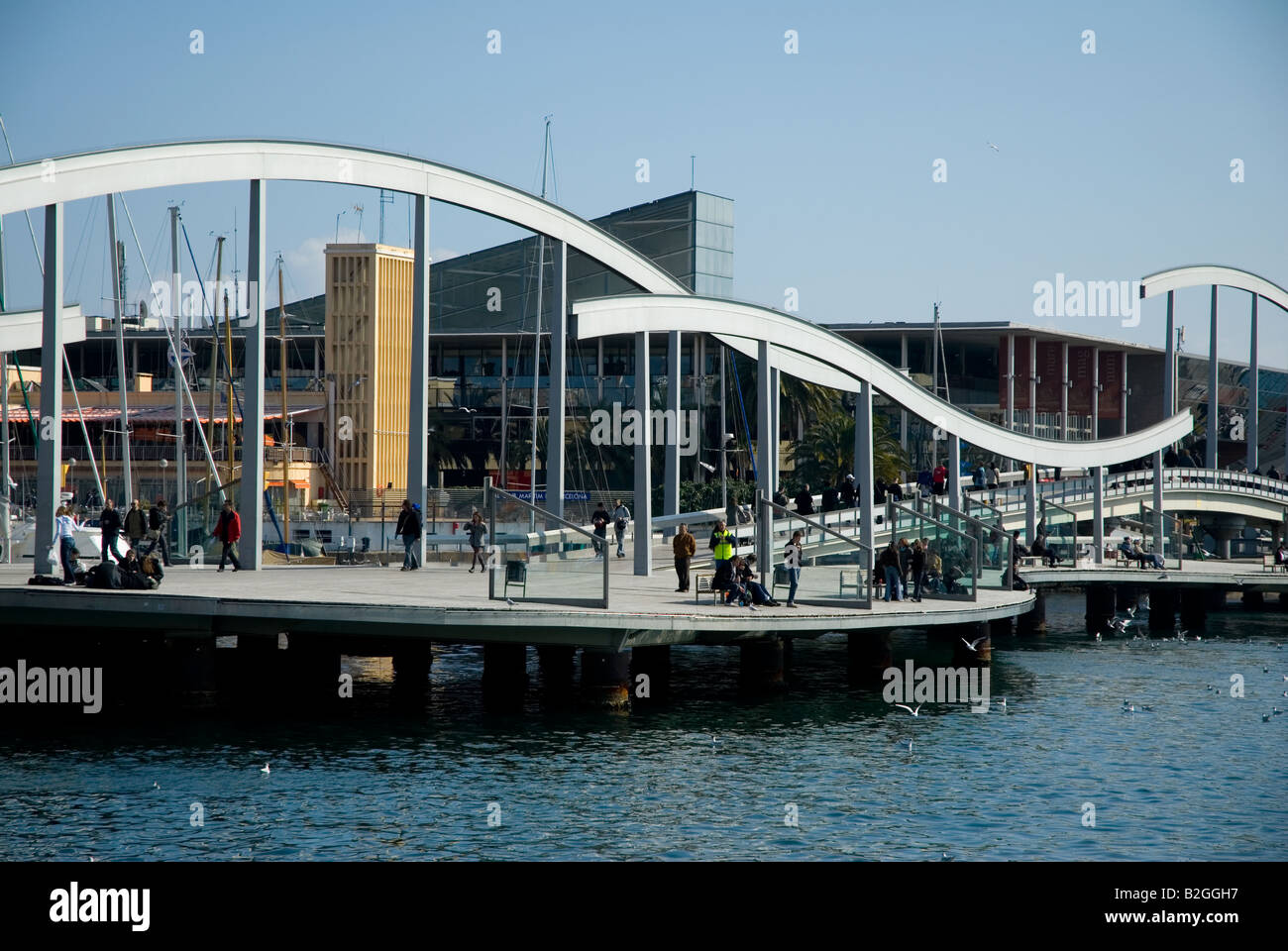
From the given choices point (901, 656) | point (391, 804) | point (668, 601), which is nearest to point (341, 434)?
point (901, 656)

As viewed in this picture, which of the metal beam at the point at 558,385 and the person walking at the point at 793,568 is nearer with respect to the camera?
the person walking at the point at 793,568

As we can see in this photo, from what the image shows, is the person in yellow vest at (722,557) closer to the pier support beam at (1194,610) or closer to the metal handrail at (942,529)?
the metal handrail at (942,529)

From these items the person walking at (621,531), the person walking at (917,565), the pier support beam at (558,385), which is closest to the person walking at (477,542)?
the pier support beam at (558,385)

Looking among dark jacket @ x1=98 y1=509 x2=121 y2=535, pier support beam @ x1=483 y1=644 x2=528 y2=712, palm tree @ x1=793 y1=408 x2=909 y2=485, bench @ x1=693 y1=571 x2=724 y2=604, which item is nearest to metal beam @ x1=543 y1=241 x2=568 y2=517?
bench @ x1=693 y1=571 x2=724 y2=604

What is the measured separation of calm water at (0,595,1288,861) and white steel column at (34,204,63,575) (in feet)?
12.8

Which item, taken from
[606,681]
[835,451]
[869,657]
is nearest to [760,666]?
[869,657]

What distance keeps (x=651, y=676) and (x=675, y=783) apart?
769 centimetres

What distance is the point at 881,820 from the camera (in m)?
18.1

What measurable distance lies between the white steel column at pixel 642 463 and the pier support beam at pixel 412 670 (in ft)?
17.8

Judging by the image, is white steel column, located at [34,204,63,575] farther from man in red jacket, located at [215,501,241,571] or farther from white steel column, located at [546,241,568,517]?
white steel column, located at [546,241,568,517]

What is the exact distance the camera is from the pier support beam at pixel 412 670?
2625 cm

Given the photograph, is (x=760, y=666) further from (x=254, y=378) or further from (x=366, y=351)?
(x=366, y=351)

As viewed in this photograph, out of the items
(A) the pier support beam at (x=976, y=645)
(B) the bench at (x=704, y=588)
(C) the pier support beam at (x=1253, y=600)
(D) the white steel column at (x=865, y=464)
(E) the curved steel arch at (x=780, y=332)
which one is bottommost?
(C) the pier support beam at (x=1253, y=600)
